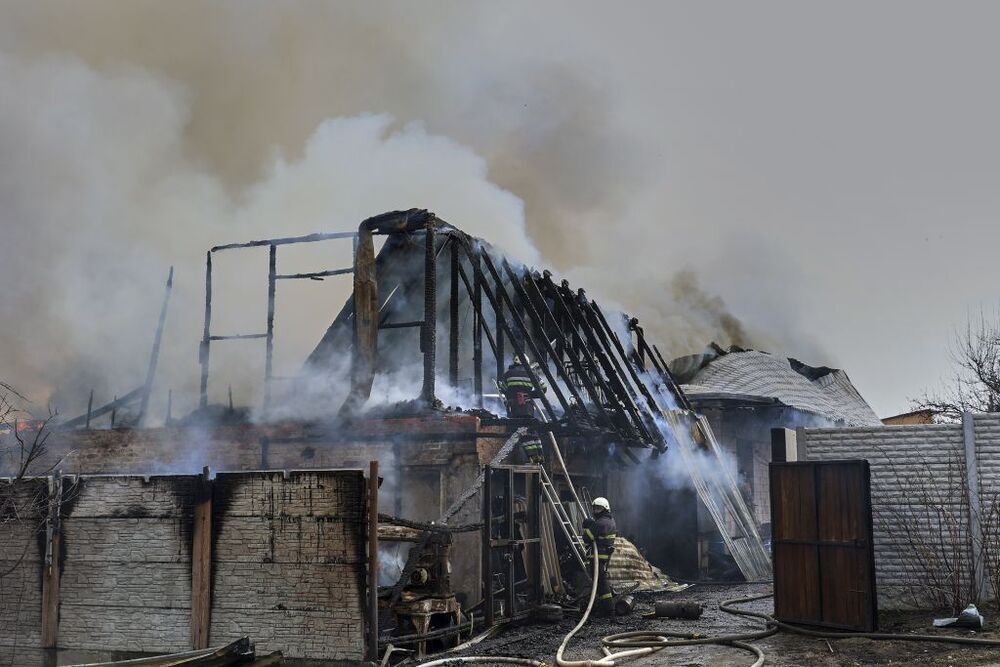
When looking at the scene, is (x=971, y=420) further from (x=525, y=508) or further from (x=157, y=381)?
(x=157, y=381)

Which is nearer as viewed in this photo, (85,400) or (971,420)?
(971,420)

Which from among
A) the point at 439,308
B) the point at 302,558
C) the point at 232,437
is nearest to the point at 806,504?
the point at 302,558

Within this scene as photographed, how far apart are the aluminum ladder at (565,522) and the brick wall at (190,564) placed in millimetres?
4347

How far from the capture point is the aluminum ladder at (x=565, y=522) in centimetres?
1266

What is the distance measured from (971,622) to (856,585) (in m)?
1.03

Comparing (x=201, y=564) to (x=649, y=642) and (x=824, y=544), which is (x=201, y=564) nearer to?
(x=649, y=642)

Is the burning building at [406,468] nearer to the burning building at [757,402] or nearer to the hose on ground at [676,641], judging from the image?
the burning building at [757,402]

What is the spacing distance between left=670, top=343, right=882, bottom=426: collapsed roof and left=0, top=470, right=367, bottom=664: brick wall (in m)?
18.2

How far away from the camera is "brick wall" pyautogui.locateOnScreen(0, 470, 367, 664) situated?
326 inches

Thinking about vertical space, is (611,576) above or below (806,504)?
below

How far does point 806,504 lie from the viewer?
9.44 m

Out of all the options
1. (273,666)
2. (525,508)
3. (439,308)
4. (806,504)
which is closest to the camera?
(273,666)

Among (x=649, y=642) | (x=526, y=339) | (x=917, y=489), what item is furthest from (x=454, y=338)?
(x=917, y=489)

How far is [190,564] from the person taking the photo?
866 centimetres
